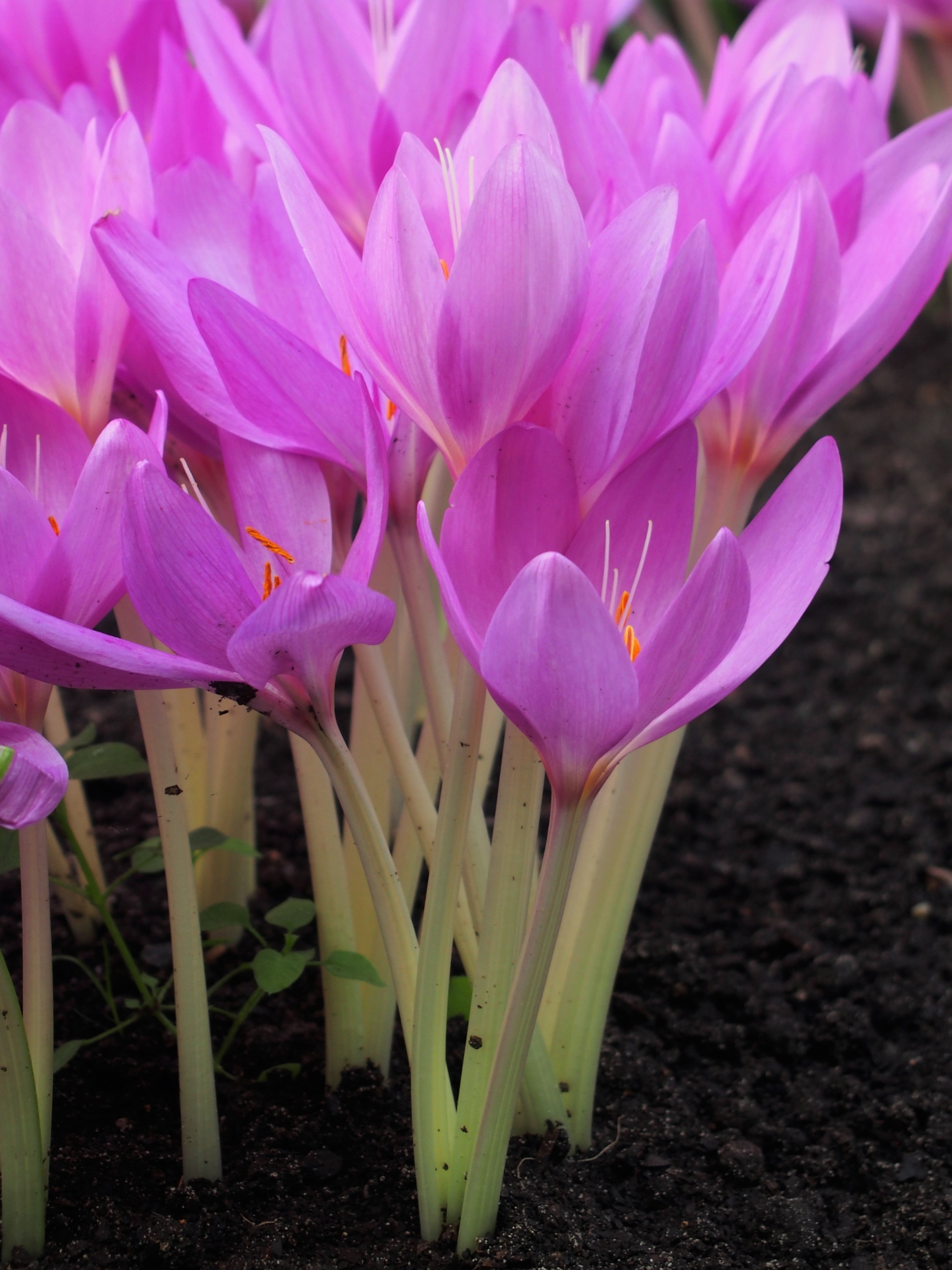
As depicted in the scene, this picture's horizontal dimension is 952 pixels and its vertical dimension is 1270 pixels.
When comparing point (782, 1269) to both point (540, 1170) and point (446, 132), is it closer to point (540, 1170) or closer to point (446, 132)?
point (540, 1170)

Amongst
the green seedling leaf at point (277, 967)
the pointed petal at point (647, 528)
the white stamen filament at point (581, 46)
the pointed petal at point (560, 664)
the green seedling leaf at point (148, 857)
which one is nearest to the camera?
the pointed petal at point (560, 664)

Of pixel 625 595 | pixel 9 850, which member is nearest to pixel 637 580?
pixel 625 595

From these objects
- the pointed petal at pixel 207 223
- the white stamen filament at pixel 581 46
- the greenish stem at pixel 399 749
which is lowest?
the greenish stem at pixel 399 749

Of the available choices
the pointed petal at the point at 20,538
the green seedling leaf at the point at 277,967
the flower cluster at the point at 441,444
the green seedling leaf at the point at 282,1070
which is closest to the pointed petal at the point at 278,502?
the flower cluster at the point at 441,444

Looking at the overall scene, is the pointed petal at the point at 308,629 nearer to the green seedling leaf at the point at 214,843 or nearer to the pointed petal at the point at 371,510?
the pointed petal at the point at 371,510

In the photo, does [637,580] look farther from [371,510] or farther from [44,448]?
[44,448]

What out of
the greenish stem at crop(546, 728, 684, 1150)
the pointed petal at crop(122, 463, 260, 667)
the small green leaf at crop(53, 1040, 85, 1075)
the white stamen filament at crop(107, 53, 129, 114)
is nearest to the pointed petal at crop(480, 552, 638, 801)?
the pointed petal at crop(122, 463, 260, 667)

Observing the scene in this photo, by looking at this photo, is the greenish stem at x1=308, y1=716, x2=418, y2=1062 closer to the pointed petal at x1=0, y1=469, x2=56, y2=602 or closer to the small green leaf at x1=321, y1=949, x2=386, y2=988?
the small green leaf at x1=321, y1=949, x2=386, y2=988
